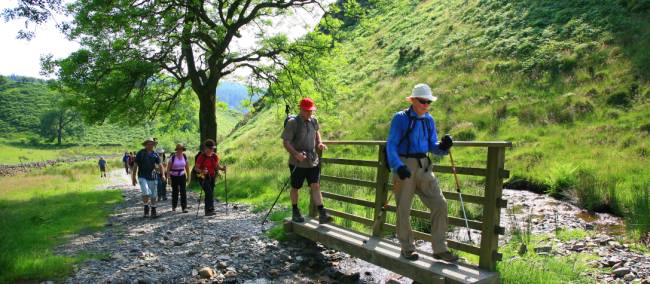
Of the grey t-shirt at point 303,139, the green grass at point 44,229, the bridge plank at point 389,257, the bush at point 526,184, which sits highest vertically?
the grey t-shirt at point 303,139

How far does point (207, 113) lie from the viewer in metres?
19.8

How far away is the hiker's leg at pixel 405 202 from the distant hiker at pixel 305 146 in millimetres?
2474

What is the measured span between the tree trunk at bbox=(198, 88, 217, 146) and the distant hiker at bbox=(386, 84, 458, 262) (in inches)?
609

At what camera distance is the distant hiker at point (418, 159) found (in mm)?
5477

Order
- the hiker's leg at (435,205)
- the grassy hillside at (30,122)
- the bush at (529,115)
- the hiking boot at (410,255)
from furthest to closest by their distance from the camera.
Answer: the grassy hillside at (30,122) → the bush at (529,115) → the hiking boot at (410,255) → the hiker's leg at (435,205)

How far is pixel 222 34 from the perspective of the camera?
664 inches

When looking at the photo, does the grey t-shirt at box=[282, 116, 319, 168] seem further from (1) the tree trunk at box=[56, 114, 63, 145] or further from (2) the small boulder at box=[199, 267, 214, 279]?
(1) the tree trunk at box=[56, 114, 63, 145]

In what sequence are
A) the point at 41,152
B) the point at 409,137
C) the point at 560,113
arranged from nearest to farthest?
1. the point at 409,137
2. the point at 560,113
3. the point at 41,152

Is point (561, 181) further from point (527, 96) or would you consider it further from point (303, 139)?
point (527, 96)

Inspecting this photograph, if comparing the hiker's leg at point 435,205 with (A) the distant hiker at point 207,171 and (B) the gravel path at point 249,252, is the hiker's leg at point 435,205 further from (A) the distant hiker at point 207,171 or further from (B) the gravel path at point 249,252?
(A) the distant hiker at point 207,171

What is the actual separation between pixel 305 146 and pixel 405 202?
284cm

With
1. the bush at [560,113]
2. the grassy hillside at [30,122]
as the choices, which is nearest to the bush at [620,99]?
the bush at [560,113]

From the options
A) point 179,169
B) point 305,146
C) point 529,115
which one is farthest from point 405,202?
point 529,115

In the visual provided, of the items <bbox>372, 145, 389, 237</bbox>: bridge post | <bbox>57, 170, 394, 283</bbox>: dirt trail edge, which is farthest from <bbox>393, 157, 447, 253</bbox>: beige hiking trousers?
<bbox>57, 170, 394, 283</bbox>: dirt trail edge
